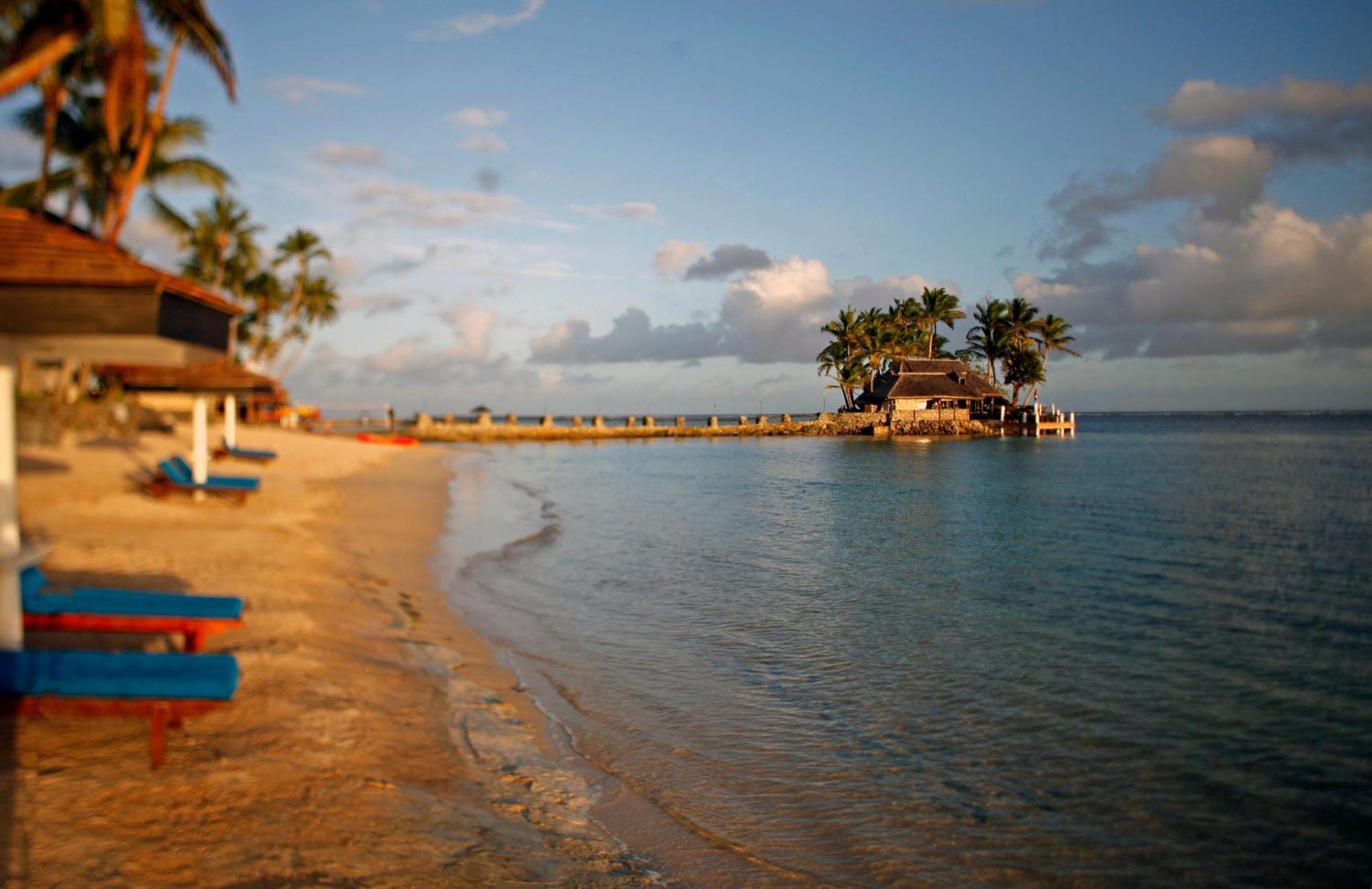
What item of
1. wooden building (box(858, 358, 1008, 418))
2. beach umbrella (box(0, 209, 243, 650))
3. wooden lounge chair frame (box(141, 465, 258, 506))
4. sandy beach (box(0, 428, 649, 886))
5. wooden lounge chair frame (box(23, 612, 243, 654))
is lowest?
sandy beach (box(0, 428, 649, 886))

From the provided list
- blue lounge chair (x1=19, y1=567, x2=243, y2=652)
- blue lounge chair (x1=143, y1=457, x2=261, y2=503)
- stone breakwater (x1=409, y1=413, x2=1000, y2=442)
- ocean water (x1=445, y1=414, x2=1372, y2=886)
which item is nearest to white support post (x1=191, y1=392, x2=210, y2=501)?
blue lounge chair (x1=143, y1=457, x2=261, y2=503)

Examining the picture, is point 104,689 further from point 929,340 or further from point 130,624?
point 929,340

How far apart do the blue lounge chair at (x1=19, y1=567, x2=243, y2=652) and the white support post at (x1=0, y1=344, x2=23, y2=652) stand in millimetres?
1335

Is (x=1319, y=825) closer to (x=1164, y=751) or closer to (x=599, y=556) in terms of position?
(x=1164, y=751)

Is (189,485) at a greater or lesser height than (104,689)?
greater

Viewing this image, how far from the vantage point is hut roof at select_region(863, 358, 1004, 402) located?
2953 inches

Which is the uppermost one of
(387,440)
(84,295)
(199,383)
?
(199,383)

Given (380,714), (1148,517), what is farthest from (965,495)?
(380,714)

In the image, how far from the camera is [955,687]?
912 centimetres

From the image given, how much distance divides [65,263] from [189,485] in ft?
44.6

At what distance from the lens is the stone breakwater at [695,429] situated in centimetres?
7125

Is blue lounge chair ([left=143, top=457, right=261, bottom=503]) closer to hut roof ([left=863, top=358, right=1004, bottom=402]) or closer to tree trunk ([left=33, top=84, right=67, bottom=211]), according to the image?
tree trunk ([left=33, top=84, right=67, bottom=211])

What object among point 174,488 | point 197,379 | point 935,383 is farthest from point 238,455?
point 935,383

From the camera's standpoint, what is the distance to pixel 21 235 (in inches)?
173
